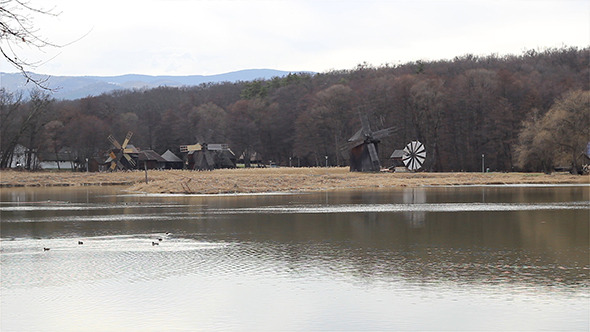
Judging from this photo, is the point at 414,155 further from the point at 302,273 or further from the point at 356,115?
the point at 302,273

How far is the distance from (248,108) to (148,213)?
9236 centimetres

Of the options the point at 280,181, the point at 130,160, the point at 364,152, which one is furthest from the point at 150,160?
the point at 280,181

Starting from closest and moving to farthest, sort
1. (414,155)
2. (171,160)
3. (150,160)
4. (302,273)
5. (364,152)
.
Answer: (302,273)
(364,152)
(414,155)
(150,160)
(171,160)

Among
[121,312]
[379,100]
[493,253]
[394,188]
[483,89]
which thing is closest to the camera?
[121,312]

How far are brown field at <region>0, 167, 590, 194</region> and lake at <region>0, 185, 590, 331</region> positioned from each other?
27.6 meters

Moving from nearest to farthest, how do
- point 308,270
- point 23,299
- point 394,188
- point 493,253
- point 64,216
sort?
point 23,299
point 308,270
point 493,253
point 64,216
point 394,188

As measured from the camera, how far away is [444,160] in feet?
324

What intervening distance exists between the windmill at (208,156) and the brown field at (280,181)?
20342 millimetres

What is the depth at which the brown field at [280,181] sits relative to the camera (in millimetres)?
59219

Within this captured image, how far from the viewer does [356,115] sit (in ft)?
345

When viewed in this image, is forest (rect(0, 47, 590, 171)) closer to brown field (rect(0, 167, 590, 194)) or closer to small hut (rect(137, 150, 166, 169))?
small hut (rect(137, 150, 166, 169))

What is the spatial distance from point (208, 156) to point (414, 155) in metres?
34.0

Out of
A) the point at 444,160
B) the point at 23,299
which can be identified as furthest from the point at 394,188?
the point at 23,299

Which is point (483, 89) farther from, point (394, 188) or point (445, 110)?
point (394, 188)
